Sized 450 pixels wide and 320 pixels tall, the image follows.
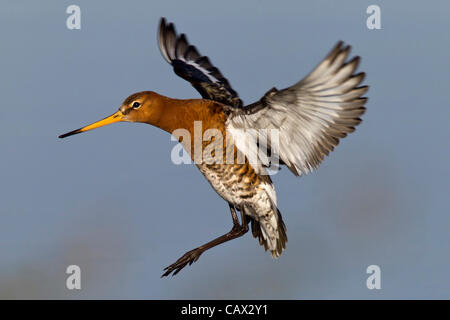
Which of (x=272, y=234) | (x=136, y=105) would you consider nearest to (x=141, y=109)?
(x=136, y=105)

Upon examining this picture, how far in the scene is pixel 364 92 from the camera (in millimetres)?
8750

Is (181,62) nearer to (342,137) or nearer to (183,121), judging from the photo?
(183,121)

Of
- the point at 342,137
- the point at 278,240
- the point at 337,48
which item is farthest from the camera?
the point at 278,240

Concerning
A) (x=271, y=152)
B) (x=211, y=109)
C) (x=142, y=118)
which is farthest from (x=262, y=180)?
(x=142, y=118)

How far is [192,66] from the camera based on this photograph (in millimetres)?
12102

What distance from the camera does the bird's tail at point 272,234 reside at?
10.5m

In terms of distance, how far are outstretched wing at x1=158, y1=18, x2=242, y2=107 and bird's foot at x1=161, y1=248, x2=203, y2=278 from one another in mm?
2179

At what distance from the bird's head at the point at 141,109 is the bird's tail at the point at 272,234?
2.05 metres

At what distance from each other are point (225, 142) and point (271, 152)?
591 millimetres

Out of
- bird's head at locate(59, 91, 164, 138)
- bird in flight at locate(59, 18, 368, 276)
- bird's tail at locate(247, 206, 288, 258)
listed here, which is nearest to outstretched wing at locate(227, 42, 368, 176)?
bird in flight at locate(59, 18, 368, 276)

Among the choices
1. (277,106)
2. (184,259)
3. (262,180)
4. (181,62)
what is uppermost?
(181,62)

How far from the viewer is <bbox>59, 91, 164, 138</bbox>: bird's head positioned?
32.4ft

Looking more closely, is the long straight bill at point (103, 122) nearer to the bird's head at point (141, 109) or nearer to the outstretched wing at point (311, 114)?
the bird's head at point (141, 109)

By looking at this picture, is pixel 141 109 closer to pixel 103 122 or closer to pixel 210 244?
pixel 103 122
